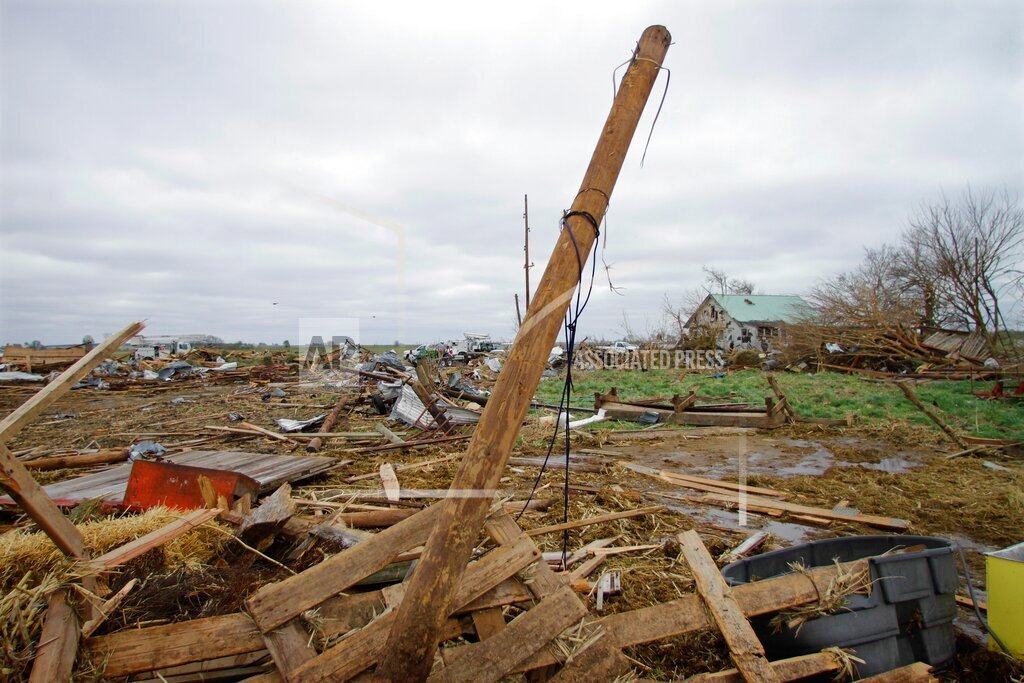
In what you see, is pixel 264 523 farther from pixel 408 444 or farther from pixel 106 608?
pixel 408 444

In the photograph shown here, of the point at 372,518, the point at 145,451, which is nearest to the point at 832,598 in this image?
the point at 372,518

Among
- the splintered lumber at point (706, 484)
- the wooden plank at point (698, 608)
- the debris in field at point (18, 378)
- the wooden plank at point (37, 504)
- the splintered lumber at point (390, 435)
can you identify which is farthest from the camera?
the debris in field at point (18, 378)

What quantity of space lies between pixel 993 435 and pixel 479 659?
12.1 metres

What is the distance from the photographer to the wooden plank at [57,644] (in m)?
2.24

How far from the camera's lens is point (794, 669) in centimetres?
260

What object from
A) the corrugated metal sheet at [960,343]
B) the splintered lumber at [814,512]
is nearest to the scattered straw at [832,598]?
the splintered lumber at [814,512]

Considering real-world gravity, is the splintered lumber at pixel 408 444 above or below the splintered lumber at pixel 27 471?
below

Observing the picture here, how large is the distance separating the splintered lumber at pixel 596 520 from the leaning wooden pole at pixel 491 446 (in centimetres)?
244

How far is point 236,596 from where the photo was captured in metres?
3.31

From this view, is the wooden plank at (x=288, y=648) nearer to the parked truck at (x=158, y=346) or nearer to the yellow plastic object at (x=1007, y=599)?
the yellow plastic object at (x=1007, y=599)

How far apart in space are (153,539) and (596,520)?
3.63 metres

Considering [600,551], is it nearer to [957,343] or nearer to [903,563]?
[903,563]

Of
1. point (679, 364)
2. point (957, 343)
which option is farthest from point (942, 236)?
point (679, 364)

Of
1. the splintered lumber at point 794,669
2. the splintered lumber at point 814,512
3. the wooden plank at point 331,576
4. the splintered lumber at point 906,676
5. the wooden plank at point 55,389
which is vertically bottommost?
the splintered lumber at point 814,512
